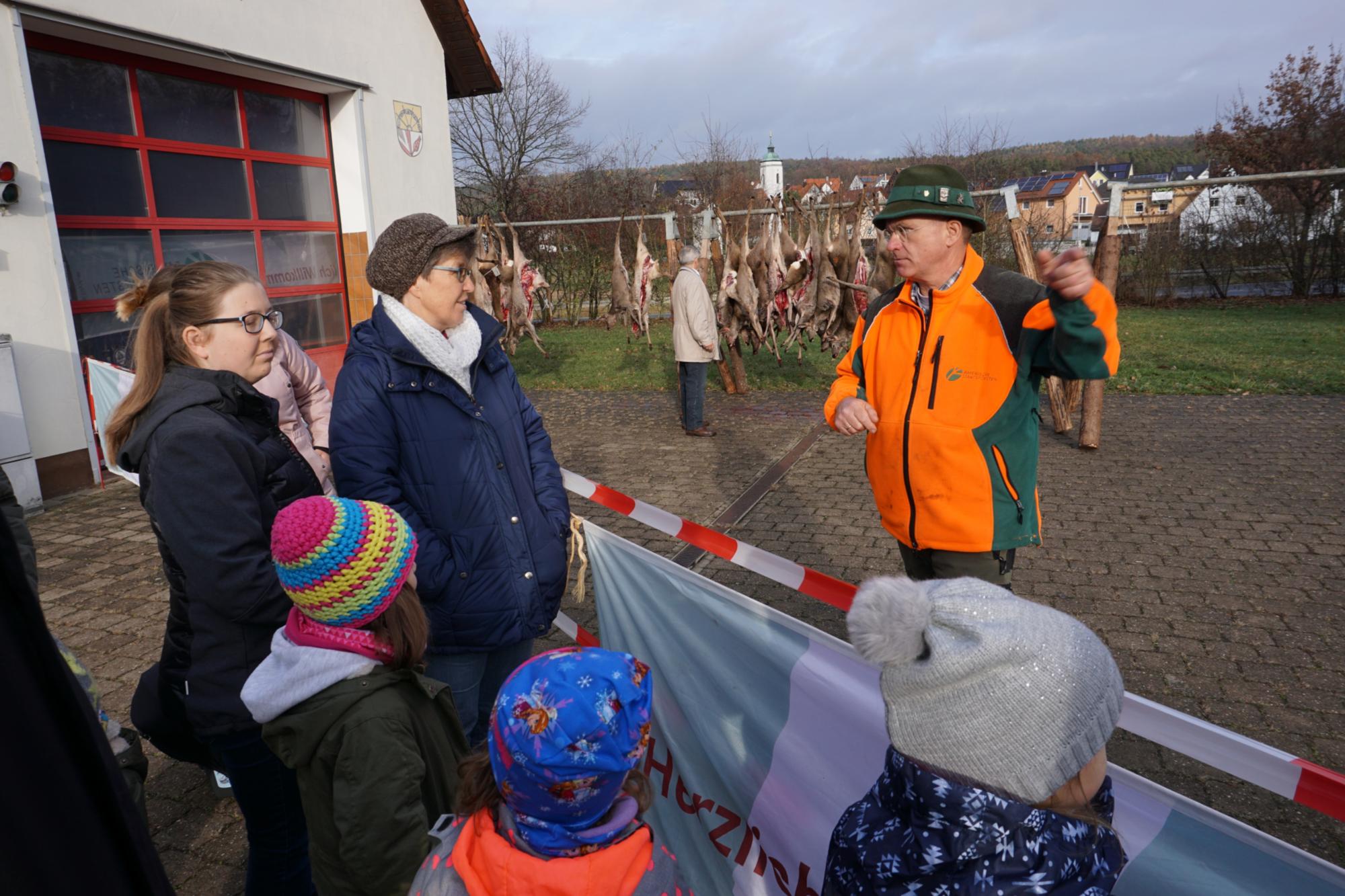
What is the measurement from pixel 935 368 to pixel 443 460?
5.17 feet

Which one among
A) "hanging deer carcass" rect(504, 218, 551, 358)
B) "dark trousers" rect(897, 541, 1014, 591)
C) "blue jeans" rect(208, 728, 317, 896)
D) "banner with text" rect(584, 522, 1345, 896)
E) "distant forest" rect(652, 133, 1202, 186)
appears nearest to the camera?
"banner with text" rect(584, 522, 1345, 896)

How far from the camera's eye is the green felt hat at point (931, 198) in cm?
275

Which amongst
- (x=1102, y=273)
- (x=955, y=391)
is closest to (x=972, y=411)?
(x=955, y=391)

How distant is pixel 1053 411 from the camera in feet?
29.2

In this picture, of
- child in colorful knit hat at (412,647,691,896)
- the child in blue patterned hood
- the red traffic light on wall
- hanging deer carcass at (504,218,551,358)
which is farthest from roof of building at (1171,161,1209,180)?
child in colorful knit hat at (412,647,691,896)

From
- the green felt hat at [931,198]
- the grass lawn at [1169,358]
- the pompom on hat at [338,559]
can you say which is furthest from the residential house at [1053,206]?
the pompom on hat at [338,559]

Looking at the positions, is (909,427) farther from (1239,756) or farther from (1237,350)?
(1237,350)

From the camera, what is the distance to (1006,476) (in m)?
2.69

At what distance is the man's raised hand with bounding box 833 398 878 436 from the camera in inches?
110

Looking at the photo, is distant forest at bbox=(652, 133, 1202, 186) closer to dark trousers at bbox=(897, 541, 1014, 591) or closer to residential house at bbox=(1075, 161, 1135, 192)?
residential house at bbox=(1075, 161, 1135, 192)

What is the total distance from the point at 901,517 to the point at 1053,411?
686 centimetres

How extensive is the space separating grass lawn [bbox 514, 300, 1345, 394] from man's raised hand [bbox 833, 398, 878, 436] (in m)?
9.18

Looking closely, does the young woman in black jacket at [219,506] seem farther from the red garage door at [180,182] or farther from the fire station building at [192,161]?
the red garage door at [180,182]

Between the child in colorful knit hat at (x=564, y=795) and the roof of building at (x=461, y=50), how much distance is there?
1157cm
